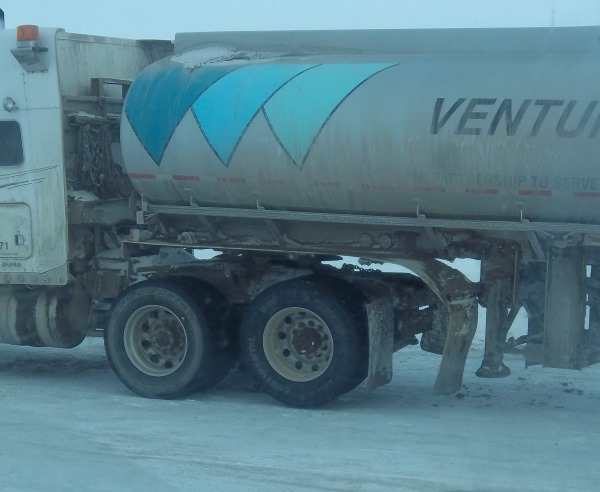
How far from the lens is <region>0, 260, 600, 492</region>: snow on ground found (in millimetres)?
6875

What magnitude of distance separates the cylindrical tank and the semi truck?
16 mm

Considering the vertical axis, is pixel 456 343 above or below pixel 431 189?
below

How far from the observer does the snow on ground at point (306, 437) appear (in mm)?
Answer: 6875

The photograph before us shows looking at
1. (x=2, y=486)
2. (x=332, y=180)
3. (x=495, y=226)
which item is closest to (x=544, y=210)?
(x=495, y=226)

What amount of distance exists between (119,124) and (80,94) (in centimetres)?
47

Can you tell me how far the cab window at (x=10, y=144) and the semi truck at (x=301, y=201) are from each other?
0.08 feet

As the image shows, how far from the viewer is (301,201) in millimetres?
9000

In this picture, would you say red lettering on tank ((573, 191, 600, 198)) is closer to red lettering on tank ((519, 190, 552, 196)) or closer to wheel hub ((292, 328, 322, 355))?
red lettering on tank ((519, 190, 552, 196))

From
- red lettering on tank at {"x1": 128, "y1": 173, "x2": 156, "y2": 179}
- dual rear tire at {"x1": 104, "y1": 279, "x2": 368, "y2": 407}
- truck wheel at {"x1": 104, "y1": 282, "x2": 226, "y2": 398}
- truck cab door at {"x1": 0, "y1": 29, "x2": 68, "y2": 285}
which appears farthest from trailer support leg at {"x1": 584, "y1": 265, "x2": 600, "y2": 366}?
truck cab door at {"x1": 0, "y1": 29, "x2": 68, "y2": 285}

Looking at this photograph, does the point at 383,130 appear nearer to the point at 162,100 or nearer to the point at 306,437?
the point at 162,100

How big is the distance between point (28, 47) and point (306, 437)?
440 cm

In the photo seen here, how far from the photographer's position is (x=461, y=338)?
8.82 meters

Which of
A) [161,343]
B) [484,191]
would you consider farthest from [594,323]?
[161,343]

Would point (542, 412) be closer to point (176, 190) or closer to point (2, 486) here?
point (176, 190)
